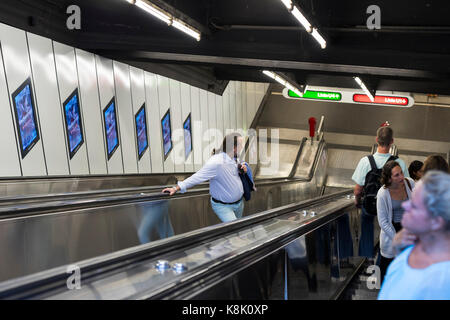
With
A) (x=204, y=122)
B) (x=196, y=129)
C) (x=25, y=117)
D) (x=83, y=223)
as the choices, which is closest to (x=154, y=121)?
(x=196, y=129)

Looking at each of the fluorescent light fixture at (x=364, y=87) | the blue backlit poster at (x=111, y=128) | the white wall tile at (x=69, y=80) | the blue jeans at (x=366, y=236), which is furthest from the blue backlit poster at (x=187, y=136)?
the blue jeans at (x=366, y=236)

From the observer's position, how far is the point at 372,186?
490 cm

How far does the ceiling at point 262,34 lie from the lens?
30.2ft

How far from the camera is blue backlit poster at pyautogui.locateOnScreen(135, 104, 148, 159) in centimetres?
1379

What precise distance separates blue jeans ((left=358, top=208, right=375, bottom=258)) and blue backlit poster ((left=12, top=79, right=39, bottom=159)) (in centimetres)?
659

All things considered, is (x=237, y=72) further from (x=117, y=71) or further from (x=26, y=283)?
(x=26, y=283)

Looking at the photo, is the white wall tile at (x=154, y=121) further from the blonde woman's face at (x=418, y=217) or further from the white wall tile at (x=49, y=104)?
the blonde woman's face at (x=418, y=217)

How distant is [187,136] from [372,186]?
12.5 m

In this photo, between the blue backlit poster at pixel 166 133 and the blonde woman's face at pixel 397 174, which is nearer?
the blonde woman's face at pixel 397 174

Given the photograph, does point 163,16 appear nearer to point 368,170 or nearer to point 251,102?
point 368,170

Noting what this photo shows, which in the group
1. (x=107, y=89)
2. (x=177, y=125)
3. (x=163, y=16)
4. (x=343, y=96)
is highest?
(x=163, y=16)

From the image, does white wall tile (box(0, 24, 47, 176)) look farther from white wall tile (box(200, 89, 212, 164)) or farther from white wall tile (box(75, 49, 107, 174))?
white wall tile (box(200, 89, 212, 164))

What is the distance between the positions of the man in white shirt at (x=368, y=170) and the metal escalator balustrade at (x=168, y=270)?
Result: 160 cm
